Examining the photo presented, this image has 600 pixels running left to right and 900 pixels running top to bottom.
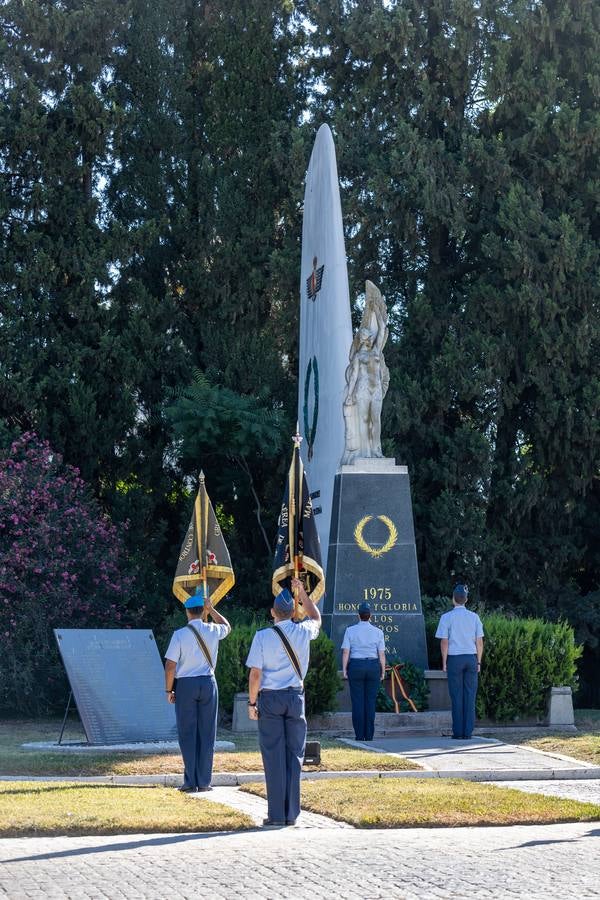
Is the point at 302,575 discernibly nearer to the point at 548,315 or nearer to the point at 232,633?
the point at 232,633

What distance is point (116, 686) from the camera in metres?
15.9

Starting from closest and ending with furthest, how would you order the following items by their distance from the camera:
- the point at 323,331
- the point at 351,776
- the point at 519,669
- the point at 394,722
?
the point at 351,776
the point at 394,722
the point at 519,669
the point at 323,331

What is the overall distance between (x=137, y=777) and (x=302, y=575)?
3377 mm

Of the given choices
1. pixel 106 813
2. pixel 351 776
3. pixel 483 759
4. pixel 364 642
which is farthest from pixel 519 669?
pixel 106 813

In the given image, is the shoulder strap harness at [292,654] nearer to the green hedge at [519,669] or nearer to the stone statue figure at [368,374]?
the green hedge at [519,669]

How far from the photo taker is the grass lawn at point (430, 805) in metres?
10.1

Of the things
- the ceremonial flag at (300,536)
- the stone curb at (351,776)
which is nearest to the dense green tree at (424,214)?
the ceremonial flag at (300,536)

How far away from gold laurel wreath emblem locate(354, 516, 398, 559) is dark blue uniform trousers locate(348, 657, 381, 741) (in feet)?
12.0

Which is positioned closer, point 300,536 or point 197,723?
point 197,723

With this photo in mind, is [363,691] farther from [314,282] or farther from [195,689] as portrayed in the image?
[314,282]

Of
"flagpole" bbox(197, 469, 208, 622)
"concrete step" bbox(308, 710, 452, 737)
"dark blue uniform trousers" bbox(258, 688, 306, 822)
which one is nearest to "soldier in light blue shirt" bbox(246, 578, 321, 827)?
"dark blue uniform trousers" bbox(258, 688, 306, 822)

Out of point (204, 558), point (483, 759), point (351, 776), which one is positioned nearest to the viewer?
point (351, 776)

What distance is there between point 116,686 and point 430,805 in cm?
609

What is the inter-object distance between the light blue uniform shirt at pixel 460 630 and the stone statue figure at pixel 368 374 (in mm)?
4718
